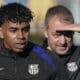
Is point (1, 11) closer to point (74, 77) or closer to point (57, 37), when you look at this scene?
point (57, 37)

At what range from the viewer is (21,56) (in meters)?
3.27

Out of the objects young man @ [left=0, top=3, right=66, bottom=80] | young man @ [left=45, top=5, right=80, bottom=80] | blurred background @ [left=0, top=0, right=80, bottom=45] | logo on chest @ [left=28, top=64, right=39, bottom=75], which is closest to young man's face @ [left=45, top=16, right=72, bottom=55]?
young man @ [left=45, top=5, right=80, bottom=80]

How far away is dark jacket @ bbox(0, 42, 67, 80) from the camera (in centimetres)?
323

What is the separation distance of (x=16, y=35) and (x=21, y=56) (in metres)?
0.18

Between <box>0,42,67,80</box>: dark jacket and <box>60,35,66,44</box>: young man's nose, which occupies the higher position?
<box>60,35,66,44</box>: young man's nose

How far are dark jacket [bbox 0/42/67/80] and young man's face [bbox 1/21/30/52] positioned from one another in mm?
72

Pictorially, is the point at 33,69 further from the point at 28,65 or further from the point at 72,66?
the point at 72,66

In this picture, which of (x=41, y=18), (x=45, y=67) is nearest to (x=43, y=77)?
(x=45, y=67)

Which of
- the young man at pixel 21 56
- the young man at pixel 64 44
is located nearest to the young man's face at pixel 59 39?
the young man at pixel 64 44

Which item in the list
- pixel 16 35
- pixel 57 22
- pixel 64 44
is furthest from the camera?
pixel 57 22

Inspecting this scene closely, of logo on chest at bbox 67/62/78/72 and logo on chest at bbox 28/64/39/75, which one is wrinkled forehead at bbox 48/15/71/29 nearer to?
logo on chest at bbox 67/62/78/72

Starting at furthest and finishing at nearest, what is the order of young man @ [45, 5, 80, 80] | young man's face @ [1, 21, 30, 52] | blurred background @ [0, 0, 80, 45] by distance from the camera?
blurred background @ [0, 0, 80, 45] → young man @ [45, 5, 80, 80] → young man's face @ [1, 21, 30, 52]

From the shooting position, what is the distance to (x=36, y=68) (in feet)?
10.7

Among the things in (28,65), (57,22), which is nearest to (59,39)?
(57,22)
